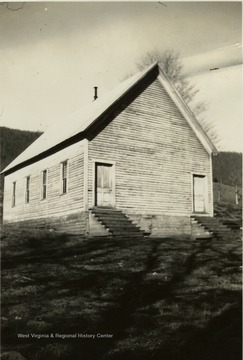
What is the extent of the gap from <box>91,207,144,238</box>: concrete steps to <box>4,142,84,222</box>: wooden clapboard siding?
0.91 m

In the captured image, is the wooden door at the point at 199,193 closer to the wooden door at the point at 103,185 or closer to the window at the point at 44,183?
the wooden door at the point at 103,185

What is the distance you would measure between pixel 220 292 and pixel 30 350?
15.3ft

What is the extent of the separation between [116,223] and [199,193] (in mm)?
5973

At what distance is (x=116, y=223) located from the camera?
15.3 metres

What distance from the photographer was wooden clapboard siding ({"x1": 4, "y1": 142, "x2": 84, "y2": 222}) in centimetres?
1662

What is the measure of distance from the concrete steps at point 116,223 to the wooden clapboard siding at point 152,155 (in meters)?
0.63

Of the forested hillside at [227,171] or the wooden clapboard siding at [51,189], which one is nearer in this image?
the wooden clapboard siding at [51,189]

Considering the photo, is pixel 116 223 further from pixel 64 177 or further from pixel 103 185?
pixel 64 177

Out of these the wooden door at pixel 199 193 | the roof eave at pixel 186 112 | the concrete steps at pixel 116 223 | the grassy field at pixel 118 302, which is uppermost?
the roof eave at pixel 186 112

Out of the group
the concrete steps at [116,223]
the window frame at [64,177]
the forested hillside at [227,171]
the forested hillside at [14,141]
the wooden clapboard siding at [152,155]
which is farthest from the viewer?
the forested hillside at [227,171]

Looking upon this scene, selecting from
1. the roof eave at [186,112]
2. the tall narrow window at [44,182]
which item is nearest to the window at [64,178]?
the tall narrow window at [44,182]

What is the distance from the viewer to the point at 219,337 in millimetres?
6461

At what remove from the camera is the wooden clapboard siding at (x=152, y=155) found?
16.9 m

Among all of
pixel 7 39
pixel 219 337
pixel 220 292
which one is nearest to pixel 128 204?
pixel 220 292
